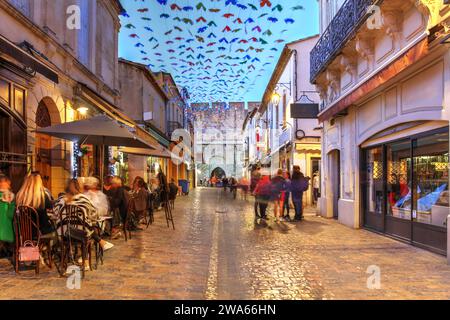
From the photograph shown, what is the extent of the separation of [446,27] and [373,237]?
5136mm

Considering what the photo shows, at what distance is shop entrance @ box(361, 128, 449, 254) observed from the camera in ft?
24.3

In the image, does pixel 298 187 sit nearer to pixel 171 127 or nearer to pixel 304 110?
pixel 304 110

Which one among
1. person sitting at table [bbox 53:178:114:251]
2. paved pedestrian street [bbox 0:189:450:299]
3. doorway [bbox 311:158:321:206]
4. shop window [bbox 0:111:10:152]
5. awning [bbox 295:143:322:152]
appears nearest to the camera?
paved pedestrian street [bbox 0:189:450:299]

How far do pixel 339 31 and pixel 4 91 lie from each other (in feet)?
27.6

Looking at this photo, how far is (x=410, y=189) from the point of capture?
8.63 m

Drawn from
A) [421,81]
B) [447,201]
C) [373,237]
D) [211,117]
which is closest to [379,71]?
[421,81]

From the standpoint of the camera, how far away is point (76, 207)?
584 cm

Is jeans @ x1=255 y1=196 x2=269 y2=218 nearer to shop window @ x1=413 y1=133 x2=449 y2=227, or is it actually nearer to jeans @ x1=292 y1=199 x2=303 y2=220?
jeans @ x1=292 y1=199 x2=303 y2=220

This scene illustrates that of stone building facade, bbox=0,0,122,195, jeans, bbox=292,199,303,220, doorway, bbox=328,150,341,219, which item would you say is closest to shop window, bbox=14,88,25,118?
stone building facade, bbox=0,0,122,195

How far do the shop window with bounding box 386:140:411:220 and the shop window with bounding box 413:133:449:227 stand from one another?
334 millimetres

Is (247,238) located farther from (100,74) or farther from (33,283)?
(100,74)

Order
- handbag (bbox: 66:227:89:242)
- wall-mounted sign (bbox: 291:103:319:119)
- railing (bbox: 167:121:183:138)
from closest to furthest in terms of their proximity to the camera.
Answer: handbag (bbox: 66:227:89:242) < wall-mounted sign (bbox: 291:103:319:119) < railing (bbox: 167:121:183:138)

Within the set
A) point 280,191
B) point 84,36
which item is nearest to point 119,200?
point 280,191

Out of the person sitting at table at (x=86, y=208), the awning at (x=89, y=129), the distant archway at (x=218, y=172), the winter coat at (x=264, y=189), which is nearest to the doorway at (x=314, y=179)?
the winter coat at (x=264, y=189)
